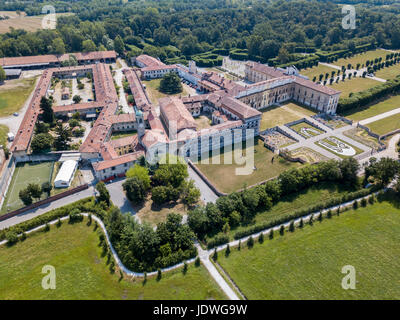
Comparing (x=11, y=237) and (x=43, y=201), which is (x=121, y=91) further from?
(x=11, y=237)

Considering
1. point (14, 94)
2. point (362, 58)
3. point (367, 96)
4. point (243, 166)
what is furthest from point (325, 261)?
point (362, 58)

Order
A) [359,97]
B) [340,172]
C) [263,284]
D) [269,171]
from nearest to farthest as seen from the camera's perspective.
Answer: [263,284]
[340,172]
[269,171]
[359,97]

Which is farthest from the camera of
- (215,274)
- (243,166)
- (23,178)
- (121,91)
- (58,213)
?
(121,91)

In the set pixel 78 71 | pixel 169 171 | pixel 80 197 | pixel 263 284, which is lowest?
pixel 263 284

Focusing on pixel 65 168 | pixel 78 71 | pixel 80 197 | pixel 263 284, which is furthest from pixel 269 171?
pixel 78 71

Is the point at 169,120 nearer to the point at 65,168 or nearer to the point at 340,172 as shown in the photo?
the point at 65,168

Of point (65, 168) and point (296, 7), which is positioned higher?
A: point (296, 7)
